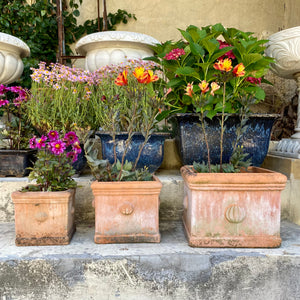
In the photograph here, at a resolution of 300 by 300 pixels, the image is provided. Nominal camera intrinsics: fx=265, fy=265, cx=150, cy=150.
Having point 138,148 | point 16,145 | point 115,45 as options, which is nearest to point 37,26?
point 115,45

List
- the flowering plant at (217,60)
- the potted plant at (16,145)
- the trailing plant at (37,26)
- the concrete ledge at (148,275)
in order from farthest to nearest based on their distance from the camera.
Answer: the trailing plant at (37,26) < the potted plant at (16,145) < the flowering plant at (217,60) < the concrete ledge at (148,275)

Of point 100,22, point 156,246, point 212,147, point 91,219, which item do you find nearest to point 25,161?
point 91,219

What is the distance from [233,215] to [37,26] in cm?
348

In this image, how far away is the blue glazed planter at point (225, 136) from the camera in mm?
1657

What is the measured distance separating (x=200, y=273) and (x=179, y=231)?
0.34 metres

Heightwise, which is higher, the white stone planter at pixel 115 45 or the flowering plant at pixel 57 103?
the white stone planter at pixel 115 45

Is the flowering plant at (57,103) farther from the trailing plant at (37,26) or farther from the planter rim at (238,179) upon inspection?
the trailing plant at (37,26)

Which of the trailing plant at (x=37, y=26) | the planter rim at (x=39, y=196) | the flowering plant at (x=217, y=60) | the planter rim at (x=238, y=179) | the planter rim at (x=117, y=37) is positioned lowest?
the planter rim at (x=39, y=196)

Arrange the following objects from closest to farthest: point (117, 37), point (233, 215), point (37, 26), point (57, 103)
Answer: point (233, 215), point (57, 103), point (117, 37), point (37, 26)

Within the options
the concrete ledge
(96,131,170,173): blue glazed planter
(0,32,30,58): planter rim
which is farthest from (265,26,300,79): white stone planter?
(0,32,30,58): planter rim

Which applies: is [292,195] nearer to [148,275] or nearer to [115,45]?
[148,275]

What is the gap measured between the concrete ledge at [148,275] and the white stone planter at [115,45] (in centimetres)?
177

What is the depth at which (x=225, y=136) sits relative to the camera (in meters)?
1.67

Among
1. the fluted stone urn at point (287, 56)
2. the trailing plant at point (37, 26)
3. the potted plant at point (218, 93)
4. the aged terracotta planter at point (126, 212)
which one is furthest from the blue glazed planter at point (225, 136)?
the trailing plant at point (37, 26)
